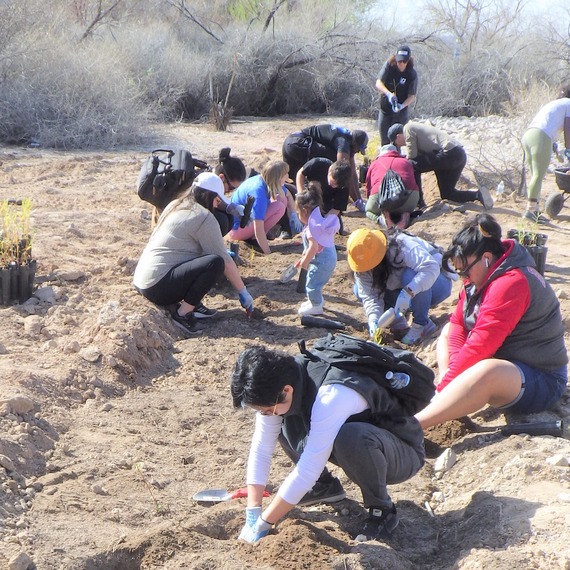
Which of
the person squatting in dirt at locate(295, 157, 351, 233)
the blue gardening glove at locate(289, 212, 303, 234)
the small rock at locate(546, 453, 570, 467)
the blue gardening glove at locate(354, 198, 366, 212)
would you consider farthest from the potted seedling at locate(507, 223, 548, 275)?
the small rock at locate(546, 453, 570, 467)

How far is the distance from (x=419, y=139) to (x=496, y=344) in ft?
18.7

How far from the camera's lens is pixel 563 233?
9.24 metres

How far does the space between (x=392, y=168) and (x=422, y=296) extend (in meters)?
3.11

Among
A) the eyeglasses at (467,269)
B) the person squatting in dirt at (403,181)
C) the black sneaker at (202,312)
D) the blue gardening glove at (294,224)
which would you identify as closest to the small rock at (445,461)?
the eyeglasses at (467,269)

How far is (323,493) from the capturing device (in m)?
3.92

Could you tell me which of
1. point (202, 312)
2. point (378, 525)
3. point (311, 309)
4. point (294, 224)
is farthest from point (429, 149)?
point (378, 525)

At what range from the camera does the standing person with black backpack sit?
10.7 meters

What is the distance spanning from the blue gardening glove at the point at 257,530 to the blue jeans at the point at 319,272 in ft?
10.9

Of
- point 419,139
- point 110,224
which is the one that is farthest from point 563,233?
point 110,224

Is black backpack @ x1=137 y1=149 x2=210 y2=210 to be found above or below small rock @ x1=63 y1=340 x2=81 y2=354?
above

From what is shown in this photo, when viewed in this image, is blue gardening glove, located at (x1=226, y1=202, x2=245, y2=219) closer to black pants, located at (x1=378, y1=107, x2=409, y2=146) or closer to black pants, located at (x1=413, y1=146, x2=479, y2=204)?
black pants, located at (x1=413, y1=146, x2=479, y2=204)

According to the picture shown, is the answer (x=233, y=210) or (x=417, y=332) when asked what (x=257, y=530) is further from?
(x=233, y=210)

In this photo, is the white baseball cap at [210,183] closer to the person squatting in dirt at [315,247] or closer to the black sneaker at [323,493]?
the person squatting in dirt at [315,247]

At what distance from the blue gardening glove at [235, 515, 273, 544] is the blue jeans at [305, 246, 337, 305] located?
3320mm
